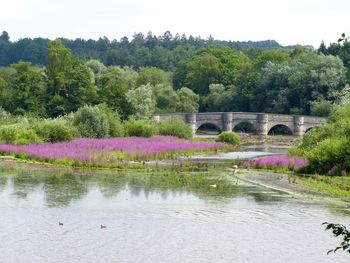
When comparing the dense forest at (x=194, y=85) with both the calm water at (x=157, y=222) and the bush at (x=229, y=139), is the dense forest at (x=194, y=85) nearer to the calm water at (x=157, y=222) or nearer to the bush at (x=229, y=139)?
the bush at (x=229, y=139)

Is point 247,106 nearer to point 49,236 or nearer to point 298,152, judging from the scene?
point 298,152

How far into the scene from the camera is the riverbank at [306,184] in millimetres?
54469

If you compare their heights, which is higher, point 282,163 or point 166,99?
point 166,99

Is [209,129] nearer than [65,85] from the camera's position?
No

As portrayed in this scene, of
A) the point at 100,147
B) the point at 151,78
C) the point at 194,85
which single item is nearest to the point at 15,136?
the point at 100,147

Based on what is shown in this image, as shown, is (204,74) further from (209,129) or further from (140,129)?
(140,129)

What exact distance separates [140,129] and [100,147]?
57.2 ft

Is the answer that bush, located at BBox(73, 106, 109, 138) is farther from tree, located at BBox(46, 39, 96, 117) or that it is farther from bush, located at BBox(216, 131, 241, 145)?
bush, located at BBox(216, 131, 241, 145)

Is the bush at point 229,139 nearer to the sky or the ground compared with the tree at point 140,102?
nearer to the ground

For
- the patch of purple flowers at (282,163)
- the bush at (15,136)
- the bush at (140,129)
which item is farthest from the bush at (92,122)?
the patch of purple flowers at (282,163)

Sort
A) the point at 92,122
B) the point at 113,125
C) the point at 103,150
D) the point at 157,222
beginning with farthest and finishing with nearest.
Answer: the point at 113,125
the point at 92,122
the point at 103,150
the point at 157,222

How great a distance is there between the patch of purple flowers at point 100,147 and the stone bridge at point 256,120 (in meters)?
32.9

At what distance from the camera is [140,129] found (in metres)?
98.9

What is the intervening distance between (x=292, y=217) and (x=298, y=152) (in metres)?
30.9
